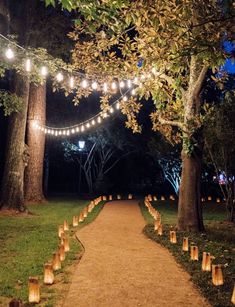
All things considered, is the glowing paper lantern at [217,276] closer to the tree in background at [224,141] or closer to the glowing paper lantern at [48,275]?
the glowing paper lantern at [48,275]

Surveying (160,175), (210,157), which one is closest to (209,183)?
(160,175)

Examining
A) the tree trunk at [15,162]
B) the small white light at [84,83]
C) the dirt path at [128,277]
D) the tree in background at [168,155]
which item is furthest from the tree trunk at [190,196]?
the tree in background at [168,155]

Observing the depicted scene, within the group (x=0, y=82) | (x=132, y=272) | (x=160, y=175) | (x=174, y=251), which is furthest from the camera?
(x=160, y=175)

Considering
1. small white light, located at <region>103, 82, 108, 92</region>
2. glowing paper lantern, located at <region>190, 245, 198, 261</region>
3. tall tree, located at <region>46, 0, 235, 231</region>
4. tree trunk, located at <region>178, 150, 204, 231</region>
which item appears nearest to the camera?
tall tree, located at <region>46, 0, 235, 231</region>

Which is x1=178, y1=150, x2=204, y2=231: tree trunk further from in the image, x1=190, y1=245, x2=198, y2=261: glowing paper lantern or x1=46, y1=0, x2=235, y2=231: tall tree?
x1=190, y1=245, x2=198, y2=261: glowing paper lantern

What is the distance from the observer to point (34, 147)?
19719 mm

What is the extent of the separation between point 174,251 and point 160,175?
22445 mm

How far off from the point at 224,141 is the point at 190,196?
8.81 ft

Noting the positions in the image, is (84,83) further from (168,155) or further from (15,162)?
(168,155)

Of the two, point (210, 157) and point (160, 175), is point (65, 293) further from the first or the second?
point (160, 175)

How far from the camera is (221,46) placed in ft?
25.2

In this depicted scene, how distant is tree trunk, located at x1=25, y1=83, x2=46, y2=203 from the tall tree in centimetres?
727

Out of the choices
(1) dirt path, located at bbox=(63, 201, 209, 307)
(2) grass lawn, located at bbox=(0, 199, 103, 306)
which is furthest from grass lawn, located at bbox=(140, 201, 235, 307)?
(2) grass lawn, located at bbox=(0, 199, 103, 306)

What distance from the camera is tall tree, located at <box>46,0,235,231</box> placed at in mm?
7234
